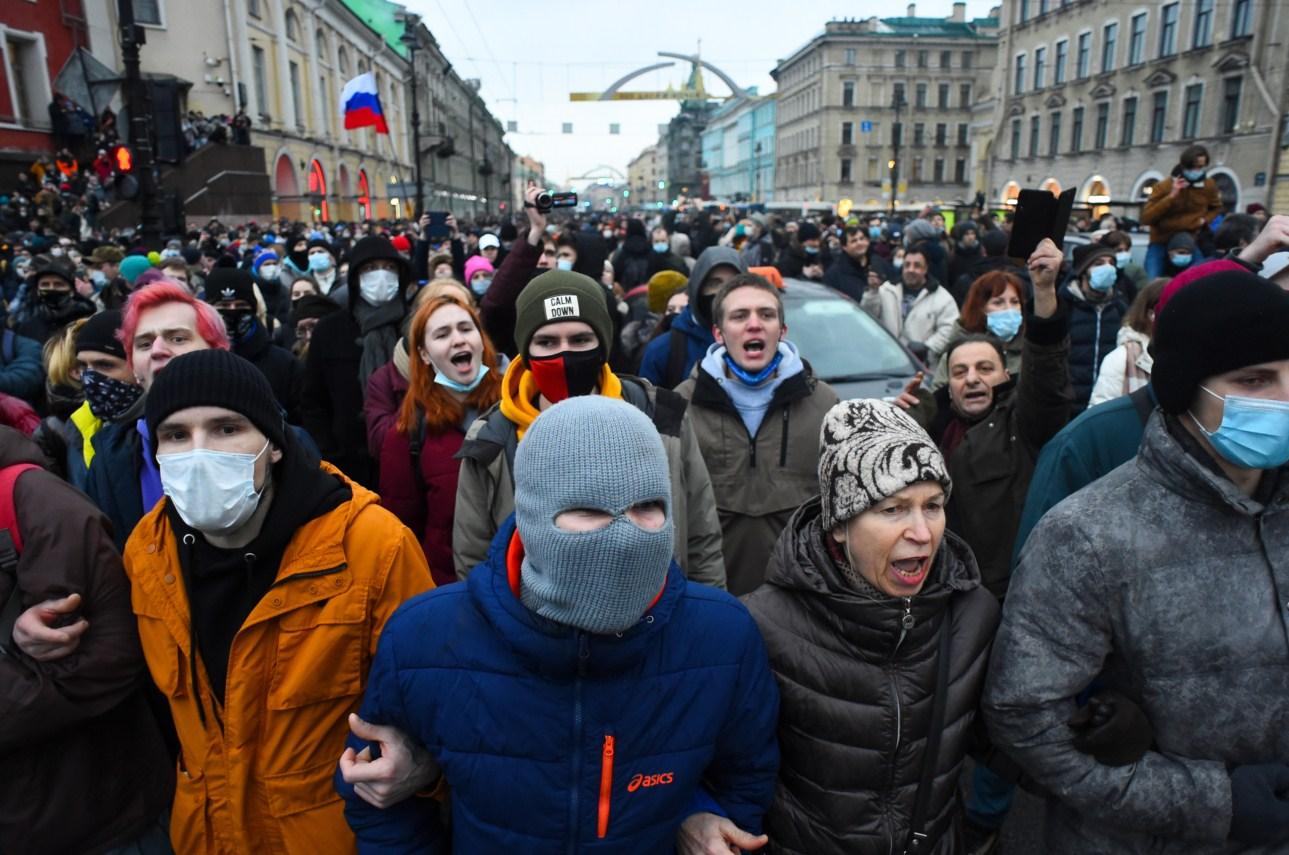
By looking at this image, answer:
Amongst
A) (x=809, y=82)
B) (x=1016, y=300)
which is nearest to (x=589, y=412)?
(x=1016, y=300)

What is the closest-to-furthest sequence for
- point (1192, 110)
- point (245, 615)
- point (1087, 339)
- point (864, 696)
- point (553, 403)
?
point (864, 696) → point (245, 615) → point (553, 403) → point (1087, 339) → point (1192, 110)

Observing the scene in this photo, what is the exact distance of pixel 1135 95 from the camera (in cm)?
4019

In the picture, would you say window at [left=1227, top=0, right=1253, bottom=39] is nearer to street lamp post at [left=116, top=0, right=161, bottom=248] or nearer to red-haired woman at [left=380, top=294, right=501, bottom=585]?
street lamp post at [left=116, top=0, right=161, bottom=248]

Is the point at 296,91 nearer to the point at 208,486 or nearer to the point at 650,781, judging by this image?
the point at 208,486

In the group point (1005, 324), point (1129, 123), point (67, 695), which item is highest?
point (1129, 123)

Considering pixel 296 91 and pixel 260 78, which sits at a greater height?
pixel 296 91

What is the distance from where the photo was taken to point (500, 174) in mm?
114375

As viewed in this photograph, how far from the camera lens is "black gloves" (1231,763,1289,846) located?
6.02 feet

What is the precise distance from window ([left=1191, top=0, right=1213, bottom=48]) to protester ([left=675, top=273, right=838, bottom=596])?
42915 mm

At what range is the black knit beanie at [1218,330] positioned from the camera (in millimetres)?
1804

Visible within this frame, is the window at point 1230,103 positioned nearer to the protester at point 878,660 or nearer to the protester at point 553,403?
the protester at point 553,403

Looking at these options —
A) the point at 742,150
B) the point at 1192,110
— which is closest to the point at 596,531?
the point at 1192,110

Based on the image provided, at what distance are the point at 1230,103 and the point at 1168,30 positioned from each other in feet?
20.7

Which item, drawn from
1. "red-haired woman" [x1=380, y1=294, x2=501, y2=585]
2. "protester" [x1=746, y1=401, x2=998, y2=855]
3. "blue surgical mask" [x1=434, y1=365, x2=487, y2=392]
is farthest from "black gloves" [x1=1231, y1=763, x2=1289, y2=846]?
"blue surgical mask" [x1=434, y1=365, x2=487, y2=392]
